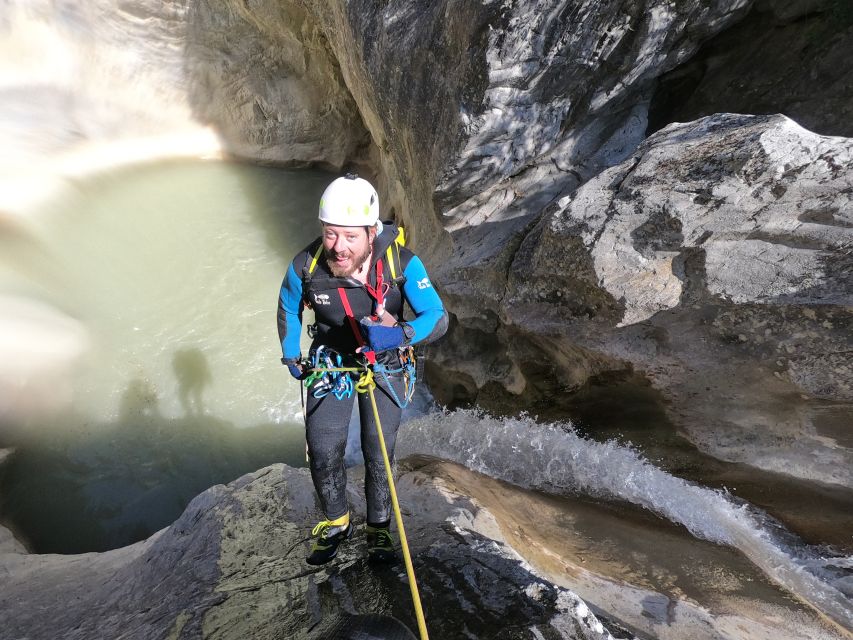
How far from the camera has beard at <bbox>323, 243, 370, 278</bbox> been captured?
252 cm

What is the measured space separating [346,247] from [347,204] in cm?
22

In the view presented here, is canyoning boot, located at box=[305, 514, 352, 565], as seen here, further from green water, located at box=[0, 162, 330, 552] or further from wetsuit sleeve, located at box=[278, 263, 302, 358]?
green water, located at box=[0, 162, 330, 552]

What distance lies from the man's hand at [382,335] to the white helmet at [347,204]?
0.52 metres

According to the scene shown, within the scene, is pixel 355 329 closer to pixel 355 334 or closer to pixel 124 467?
pixel 355 334

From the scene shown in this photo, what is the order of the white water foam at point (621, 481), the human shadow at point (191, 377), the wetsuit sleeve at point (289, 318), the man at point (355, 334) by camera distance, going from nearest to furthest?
1. the man at point (355, 334)
2. the wetsuit sleeve at point (289, 318)
3. the white water foam at point (621, 481)
4. the human shadow at point (191, 377)

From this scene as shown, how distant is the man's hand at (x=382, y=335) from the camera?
96.4 inches

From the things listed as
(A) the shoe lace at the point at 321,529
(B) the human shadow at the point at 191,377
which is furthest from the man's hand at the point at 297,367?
(B) the human shadow at the point at 191,377

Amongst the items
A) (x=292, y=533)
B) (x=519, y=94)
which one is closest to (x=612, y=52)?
(x=519, y=94)

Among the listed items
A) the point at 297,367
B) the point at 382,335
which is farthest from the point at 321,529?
the point at 382,335

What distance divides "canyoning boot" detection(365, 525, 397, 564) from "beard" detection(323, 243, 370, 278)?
4.72 ft

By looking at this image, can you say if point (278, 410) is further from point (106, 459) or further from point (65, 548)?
point (65, 548)

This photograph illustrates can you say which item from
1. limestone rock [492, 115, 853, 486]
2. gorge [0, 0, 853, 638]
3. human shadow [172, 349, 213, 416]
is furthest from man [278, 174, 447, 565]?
human shadow [172, 349, 213, 416]

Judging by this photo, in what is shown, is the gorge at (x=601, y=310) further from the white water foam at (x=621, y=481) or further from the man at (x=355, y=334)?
the man at (x=355, y=334)

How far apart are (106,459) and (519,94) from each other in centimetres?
611
